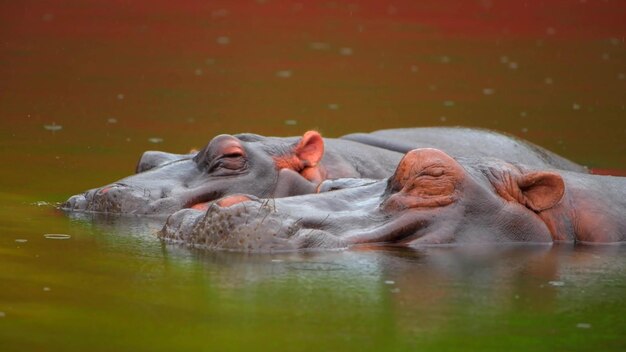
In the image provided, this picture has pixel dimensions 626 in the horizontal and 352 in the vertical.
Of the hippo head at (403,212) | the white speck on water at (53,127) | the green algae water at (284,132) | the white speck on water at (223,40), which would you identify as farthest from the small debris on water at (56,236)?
the white speck on water at (223,40)

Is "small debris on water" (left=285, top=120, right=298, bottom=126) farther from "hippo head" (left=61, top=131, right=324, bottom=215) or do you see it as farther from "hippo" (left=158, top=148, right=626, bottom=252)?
"hippo" (left=158, top=148, right=626, bottom=252)

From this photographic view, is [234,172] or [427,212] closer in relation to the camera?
[427,212]

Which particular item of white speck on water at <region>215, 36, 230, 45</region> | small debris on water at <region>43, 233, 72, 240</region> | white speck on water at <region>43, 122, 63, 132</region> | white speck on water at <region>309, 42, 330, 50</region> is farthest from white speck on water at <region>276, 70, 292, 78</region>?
small debris on water at <region>43, 233, 72, 240</region>

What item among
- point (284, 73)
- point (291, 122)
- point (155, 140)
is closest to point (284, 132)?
point (291, 122)

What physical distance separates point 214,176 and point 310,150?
69 centimetres

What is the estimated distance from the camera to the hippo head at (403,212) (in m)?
6.78

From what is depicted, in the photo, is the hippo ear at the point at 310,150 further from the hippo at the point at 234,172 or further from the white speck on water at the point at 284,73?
the white speck on water at the point at 284,73

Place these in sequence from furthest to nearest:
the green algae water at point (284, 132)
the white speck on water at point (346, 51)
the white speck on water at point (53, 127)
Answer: the white speck on water at point (346, 51), the white speck on water at point (53, 127), the green algae water at point (284, 132)

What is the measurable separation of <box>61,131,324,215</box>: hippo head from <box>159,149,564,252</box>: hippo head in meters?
1.20

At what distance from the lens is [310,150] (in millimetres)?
9305

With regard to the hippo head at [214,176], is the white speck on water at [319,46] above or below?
above

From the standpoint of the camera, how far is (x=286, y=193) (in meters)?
9.07

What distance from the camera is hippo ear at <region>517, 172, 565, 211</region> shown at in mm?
7523

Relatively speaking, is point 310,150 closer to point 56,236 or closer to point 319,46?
point 56,236
